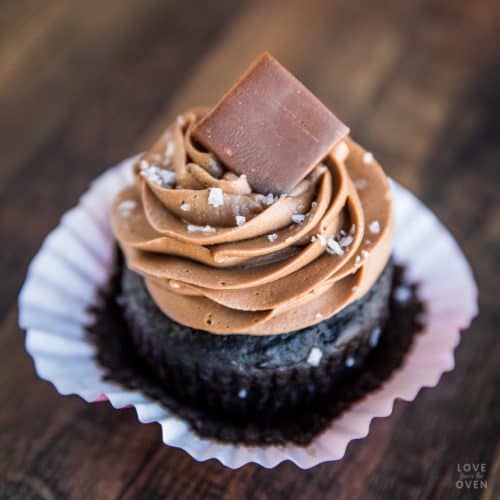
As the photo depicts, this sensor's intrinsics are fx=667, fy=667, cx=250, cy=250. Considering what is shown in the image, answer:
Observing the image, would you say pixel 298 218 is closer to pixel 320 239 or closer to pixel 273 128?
pixel 320 239

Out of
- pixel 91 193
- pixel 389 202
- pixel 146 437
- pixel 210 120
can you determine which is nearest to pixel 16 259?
pixel 91 193

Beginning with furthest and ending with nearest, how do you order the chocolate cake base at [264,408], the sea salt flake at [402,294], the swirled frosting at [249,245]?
the sea salt flake at [402,294], the chocolate cake base at [264,408], the swirled frosting at [249,245]

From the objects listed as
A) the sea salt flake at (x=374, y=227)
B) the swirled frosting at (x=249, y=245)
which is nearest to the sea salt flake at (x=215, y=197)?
the swirled frosting at (x=249, y=245)

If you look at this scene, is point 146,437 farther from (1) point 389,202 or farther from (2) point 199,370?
(1) point 389,202

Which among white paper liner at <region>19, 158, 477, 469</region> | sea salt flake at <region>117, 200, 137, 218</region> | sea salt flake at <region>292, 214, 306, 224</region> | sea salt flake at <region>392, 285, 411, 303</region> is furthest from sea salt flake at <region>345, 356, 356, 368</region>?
sea salt flake at <region>117, 200, 137, 218</region>

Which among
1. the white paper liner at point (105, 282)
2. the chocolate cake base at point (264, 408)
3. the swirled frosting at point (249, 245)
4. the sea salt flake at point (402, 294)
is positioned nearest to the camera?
the swirled frosting at point (249, 245)

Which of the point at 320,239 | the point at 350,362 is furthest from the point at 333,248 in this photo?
the point at 350,362

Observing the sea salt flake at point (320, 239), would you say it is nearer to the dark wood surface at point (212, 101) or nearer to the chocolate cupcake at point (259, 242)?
the chocolate cupcake at point (259, 242)
